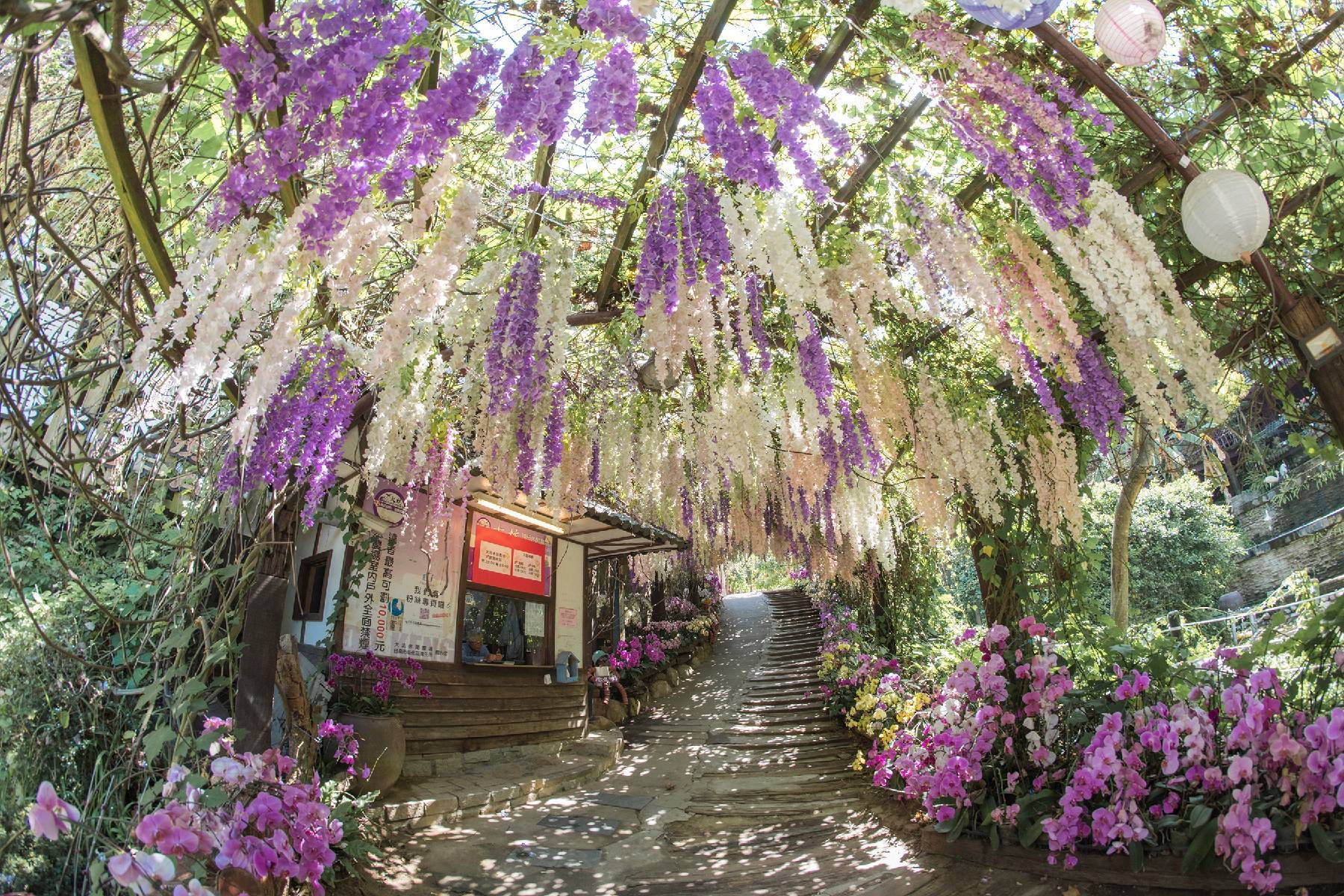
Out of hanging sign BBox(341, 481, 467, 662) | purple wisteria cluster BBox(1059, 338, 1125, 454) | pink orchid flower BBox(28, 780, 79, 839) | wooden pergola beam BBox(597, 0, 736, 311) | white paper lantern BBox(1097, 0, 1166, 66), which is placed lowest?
pink orchid flower BBox(28, 780, 79, 839)

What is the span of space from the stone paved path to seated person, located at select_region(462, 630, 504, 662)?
148 cm

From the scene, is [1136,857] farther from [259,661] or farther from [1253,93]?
[259,661]

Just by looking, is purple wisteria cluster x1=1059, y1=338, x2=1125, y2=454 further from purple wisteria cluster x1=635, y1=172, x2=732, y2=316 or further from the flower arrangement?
the flower arrangement

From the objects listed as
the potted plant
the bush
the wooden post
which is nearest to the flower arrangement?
the potted plant

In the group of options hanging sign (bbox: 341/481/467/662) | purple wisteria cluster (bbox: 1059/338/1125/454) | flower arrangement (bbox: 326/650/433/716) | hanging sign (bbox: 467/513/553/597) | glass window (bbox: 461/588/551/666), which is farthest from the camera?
hanging sign (bbox: 467/513/553/597)

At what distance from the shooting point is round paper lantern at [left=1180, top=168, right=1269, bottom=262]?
2.46 metres

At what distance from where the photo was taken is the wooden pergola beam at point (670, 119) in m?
2.25

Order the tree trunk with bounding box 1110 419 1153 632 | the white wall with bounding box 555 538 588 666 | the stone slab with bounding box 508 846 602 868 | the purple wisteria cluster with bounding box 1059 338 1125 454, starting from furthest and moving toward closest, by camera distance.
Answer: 1. the white wall with bounding box 555 538 588 666
2. the tree trunk with bounding box 1110 419 1153 632
3. the stone slab with bounding box 508 846 602 868
4. the purple wisteria cluster with bounding box 1059 338 1125 454

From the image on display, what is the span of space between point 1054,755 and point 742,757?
4197mm

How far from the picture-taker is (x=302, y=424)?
10.3 feet

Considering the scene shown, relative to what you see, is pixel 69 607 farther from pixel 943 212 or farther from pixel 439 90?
pixel 943 212

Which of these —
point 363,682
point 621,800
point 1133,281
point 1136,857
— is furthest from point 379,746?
point 1133,281

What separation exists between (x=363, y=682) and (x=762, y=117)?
471 cm

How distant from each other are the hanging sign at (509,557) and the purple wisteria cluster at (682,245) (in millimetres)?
4655
